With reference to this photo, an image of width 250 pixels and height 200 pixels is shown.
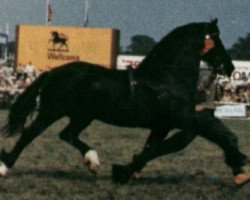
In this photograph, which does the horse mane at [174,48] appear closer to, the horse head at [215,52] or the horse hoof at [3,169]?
the horse head at [215,52]

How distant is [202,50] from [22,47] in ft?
88.8

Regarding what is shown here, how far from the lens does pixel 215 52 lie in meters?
9.29

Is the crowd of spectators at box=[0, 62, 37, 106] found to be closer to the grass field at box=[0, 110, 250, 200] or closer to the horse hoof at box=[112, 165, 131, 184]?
the grass field at box=[0, 110, 250, 200]

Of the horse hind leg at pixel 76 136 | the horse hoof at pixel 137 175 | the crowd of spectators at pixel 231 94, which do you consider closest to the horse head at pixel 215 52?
the horse hoof at pixel 137 175

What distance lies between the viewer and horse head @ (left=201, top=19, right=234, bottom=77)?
30.1 feet

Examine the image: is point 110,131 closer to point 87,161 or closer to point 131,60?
point 87,161

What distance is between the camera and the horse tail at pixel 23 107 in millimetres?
9766

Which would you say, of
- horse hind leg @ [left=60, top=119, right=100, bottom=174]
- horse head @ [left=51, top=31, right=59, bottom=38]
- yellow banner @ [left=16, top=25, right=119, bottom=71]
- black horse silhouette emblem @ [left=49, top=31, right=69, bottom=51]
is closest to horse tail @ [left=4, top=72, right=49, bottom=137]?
horse hind leg @ [left=60, top=119, right=100, bottom=174]

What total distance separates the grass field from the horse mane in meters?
1.52

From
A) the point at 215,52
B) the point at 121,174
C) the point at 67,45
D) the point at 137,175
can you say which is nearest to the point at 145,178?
the point at 137,175

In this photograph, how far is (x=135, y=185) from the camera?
29.7 feet

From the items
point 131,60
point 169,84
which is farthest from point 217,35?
point 131,60

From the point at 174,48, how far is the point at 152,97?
0.73m

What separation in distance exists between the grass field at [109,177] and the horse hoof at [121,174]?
0.10 meters
